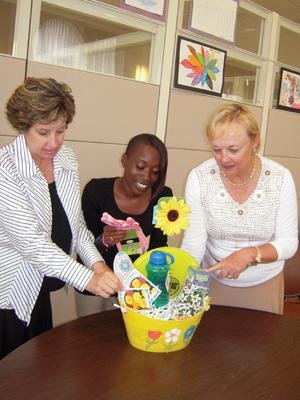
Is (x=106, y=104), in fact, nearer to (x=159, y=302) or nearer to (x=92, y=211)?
(x=92, y=211)

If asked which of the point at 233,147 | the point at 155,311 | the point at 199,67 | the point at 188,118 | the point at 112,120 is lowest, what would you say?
the point at 155,311

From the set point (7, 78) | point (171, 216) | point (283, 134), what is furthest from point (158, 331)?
point (283, 134)

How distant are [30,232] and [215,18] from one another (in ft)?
7.35

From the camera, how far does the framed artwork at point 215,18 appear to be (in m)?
2.82

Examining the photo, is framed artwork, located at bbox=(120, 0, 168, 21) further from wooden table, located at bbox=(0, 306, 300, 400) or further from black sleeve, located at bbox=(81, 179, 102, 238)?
wooden table, located at bbox=(0, 306, 300, 400)

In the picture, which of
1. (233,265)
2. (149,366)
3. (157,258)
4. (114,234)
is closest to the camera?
(149,366)

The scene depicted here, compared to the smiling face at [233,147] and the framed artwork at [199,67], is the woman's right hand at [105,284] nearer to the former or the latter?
the smiling face at [233,147]

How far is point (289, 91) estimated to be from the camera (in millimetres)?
3594

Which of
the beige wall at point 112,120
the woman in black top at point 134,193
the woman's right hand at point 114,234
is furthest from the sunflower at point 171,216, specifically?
the beige wall at point 112,120

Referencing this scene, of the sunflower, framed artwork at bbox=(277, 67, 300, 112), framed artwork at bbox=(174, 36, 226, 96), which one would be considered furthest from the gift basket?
framed artwork at bbox=(277, 67, 300, 112)

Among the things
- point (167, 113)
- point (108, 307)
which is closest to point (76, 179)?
point (108, 307)

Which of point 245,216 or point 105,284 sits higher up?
point 245,216

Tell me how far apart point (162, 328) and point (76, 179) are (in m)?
0.67

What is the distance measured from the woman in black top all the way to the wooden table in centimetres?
49
